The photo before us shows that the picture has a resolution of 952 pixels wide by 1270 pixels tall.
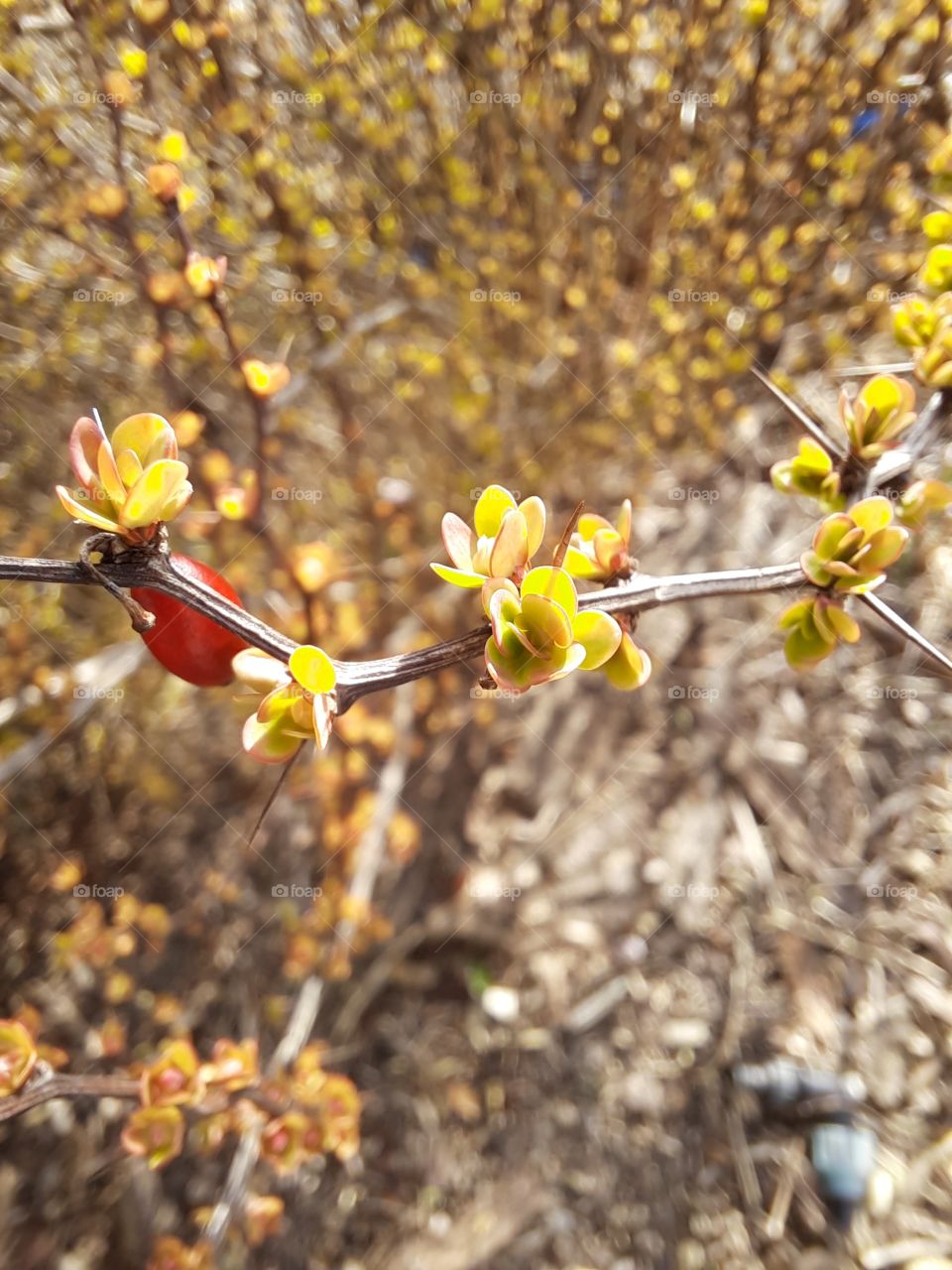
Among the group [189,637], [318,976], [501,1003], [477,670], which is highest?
[189,637]

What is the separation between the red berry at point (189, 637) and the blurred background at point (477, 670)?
41 centimetres

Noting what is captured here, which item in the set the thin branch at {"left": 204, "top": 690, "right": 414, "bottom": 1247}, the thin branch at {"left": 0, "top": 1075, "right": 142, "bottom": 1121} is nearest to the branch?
the thin branch at {"left": 0, "top": 1075, "right": 142, "bottom": 1121}

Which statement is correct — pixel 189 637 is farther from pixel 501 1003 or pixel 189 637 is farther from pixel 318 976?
pixel 501 1003

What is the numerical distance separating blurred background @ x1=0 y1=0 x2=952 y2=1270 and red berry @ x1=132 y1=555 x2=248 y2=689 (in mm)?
412

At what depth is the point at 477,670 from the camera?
4.81 ft

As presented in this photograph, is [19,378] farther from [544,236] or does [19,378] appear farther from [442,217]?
[544,236]

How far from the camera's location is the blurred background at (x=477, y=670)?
1.26m

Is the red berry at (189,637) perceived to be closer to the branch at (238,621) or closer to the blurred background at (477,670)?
the branch at (238,621)

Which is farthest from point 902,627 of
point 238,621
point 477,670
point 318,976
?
point 318,976

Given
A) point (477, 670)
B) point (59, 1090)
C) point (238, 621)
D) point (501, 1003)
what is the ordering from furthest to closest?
point (501, 1003), point (477, 670), point (59, 1090), point (238, 621)

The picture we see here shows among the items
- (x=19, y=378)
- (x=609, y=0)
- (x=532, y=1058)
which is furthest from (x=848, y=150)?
(x=532, y=1058)

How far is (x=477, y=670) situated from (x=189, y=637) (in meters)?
0.84

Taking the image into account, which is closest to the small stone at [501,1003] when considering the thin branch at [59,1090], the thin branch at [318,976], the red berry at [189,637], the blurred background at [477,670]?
the blurred background at [477,670]

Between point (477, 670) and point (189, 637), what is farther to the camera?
point (477, 670)
